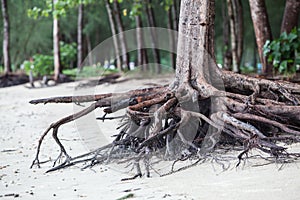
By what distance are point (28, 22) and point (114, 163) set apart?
66.4 feet

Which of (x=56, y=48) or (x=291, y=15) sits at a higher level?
(x=291, y=15)

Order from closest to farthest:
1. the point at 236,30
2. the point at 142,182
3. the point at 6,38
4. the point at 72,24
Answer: the point at 142,182 < the point at 236,30 < the point at 6,38 < the point at 72,24

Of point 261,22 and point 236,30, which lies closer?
point 261,22

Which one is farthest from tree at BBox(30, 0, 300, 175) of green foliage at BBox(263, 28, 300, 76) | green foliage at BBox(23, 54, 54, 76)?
green foliage at BBox(23, 54, 54, 76)

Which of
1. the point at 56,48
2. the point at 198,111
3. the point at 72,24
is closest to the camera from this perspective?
the point at 198,111

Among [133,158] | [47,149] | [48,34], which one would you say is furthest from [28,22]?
[133,158]

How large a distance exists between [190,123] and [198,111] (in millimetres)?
233

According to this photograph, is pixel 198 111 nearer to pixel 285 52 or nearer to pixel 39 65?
pixel 285 52

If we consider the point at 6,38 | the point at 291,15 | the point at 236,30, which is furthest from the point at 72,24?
the point at 291,15

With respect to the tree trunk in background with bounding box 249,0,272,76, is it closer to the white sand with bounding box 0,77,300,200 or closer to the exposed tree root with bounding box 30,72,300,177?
the exposed tree root with bounding box 30,72,300,177

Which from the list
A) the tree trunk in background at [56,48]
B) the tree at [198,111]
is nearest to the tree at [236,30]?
the tree trunk in background at [56,48]

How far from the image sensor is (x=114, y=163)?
4.31m

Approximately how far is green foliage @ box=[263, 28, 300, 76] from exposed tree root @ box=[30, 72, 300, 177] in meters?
3.58

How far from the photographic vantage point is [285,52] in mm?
8422
